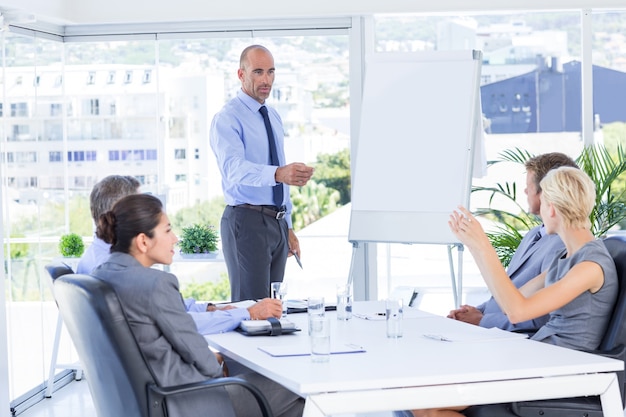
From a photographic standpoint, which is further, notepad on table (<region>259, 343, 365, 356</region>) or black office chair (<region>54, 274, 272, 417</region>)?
notepad on table (<region>259, 343, 365, 356</region>)

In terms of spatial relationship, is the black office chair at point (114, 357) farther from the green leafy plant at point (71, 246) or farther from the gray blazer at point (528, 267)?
the green leafy plant at point (71, 246)

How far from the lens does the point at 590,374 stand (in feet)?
9.63

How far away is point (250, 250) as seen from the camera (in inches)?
201

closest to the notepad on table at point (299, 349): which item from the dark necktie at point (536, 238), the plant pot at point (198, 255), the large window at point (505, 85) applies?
the dark necktie at point (536, 238)

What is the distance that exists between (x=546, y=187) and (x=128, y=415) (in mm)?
1740

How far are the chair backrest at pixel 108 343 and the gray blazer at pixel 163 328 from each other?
59 millimetres

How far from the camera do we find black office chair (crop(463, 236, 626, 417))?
10.6 ft

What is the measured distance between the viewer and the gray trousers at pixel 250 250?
510cm

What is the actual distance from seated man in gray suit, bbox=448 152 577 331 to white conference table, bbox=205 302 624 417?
69 centimetres

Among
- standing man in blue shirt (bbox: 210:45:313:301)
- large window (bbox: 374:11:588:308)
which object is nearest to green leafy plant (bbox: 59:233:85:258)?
standing man in blue shirt (bbox: 210:45:313:301)

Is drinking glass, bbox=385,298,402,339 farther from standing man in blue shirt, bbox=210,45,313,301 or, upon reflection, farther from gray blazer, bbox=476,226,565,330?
standing man in blue shirt, bbox=210,45,313,301

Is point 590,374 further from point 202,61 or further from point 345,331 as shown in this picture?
point 202,61

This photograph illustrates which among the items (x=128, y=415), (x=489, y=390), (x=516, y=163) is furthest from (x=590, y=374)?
(x=516, y=163)

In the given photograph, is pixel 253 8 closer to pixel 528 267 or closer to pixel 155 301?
pixel 528 267
